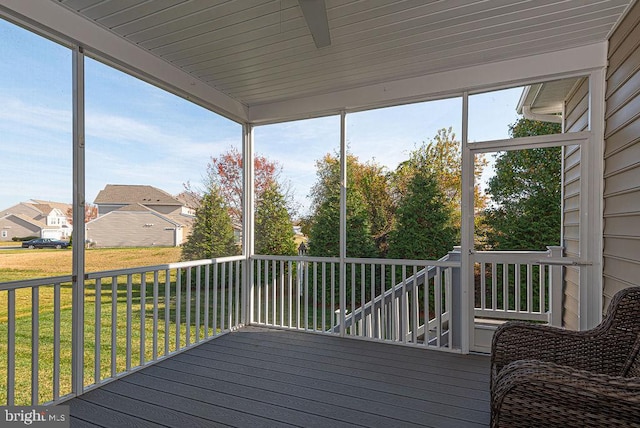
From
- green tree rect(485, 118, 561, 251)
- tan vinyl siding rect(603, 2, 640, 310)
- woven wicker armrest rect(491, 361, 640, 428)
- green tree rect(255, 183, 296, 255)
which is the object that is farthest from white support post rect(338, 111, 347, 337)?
woven wicker armrest rect(491, 361, 640, 428)

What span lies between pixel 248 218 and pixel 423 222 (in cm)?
216

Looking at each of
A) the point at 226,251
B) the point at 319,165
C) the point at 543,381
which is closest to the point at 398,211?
the point at 319,165

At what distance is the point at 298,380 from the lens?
2.75 metres

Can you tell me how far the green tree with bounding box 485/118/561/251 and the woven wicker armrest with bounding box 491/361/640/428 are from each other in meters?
2.08

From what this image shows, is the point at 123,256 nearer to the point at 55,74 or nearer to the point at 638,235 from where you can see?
Answer: the point at 55,74

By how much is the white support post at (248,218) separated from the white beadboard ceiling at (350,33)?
1007mm

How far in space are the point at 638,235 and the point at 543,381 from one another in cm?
156

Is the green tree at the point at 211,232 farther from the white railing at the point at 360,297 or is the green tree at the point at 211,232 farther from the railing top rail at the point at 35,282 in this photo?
the railing top rail at the point at 35,282

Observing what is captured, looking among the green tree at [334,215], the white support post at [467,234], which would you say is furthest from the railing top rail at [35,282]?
A: the white support post at [467,234]

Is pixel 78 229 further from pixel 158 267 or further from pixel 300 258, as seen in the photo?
pixel 300 258

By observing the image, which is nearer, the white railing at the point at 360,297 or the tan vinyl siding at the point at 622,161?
the tan vinyl siding at the point at 622,161

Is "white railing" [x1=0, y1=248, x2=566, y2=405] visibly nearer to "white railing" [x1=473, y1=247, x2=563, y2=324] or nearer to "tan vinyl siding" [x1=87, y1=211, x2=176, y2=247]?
"white railing" [x1=473, y1=247, x2=563, y2=324]

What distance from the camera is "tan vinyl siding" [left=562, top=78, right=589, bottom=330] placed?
291cm

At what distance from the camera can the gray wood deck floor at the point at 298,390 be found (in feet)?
7.15
